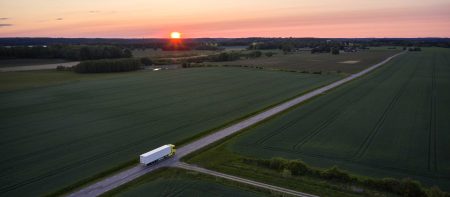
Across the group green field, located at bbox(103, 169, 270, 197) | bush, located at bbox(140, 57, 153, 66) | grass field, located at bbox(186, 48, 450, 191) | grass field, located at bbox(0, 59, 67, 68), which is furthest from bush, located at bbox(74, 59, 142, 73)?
green field, located at bbox(103, 169, 270, 197)

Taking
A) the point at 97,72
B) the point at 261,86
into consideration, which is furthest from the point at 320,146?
the point at 97,72

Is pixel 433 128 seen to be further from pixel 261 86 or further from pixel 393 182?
pixel 261 86

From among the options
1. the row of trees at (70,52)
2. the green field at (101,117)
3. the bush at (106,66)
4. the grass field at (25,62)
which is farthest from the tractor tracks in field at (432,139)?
the grass field at (25,62)

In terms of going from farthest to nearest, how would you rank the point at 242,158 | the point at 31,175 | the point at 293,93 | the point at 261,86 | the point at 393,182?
the point at 261,86
the point at 293,93
the point at 242,158
the point at 31,175
the point at 393,182

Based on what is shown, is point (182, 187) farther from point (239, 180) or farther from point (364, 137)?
point (364, 137)

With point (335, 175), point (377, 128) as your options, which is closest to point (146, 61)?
point (377, 128)
